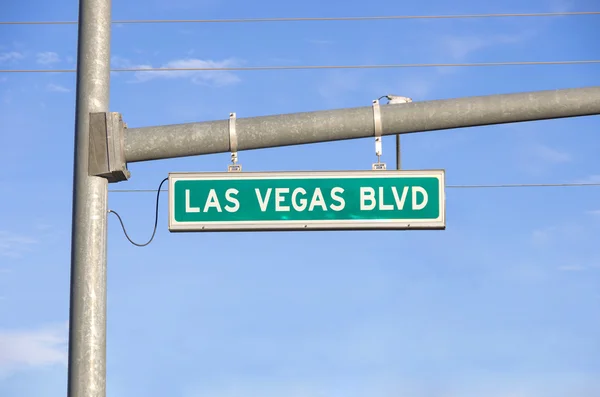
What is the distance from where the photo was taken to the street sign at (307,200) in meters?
7.13

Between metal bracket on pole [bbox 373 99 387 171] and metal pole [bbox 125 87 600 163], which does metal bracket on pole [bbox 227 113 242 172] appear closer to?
metal pole [bbox 125 87 600 163]

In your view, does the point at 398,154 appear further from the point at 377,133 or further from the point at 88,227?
the point at 88,227

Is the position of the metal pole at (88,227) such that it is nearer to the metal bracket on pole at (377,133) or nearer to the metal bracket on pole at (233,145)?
the metal bracket on pole at (233,145)

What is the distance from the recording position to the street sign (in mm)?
7133

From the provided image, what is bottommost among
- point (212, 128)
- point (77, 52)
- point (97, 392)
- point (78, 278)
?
point (97, 392)

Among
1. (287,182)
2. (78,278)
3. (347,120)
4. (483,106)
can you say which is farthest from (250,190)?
(483,106)

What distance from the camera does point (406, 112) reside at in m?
7.25

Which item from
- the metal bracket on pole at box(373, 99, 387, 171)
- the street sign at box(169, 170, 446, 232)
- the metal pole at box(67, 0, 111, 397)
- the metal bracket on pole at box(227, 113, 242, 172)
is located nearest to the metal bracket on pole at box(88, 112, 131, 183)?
the metal pole at box(67, 0, 111, 397)

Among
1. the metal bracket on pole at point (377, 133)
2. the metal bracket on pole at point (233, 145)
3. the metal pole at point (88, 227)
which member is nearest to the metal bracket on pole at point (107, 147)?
the metal pole at point (88, 227)

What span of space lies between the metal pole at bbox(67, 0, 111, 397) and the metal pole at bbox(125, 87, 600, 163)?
0.36 meters

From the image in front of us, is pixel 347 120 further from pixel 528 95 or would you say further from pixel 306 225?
pixel 528 95

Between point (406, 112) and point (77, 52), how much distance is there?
2.53m

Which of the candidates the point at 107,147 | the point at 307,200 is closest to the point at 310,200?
the point at 307,200

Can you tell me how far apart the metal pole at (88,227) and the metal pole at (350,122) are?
0.36 metres
